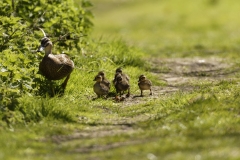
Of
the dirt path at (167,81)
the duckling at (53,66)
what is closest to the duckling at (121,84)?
the dirt path at (167,81)

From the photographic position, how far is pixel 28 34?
11.4m

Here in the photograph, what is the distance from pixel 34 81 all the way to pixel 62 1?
136 inches

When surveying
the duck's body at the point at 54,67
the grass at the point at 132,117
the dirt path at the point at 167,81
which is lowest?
the dirt path at the point at 167,81

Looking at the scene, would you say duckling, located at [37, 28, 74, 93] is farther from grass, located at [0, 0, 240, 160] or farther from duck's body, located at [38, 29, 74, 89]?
grass, located at [0, 0, 240, 160]

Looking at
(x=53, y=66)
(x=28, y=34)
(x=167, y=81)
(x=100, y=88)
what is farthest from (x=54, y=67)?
(x=167, y=81)

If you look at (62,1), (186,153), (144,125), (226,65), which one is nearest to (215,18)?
(226,65)

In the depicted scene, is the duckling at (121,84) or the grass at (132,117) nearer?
the grass at (132,117)

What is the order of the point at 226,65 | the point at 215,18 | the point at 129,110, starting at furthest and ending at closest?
the point at 215,18 → the point at 226,65 → the point at 129,110

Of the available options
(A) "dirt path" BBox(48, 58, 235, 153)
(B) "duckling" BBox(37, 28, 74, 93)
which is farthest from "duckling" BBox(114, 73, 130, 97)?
(B) "duckling" BBox(37, 28, 74, 93)

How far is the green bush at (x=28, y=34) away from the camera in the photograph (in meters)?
9.08

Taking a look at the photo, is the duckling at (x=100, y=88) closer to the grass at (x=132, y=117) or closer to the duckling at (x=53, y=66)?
the grass at (x=132, y=117)

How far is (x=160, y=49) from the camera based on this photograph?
18.0 m

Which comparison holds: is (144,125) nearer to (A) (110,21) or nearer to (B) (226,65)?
(B) (226,65)

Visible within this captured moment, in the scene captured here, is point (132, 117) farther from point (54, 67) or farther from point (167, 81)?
point (167, 81)
